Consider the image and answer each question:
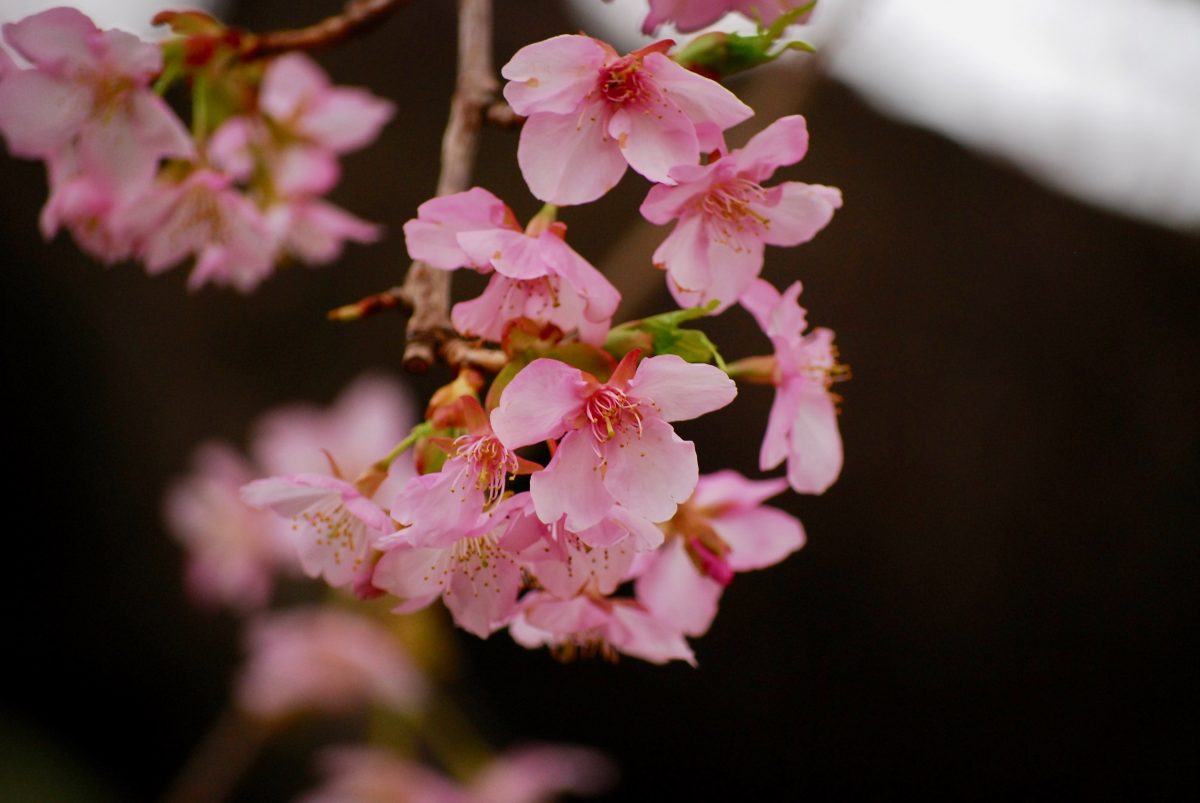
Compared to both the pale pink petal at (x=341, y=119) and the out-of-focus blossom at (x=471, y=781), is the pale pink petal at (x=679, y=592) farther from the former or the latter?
the out-of-focus blossom at (x=471, y=781)

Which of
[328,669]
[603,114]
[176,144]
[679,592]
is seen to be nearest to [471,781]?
[328,669]

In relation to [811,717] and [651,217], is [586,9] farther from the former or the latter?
[811,717]

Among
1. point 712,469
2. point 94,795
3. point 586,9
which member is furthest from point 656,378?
point 94,795

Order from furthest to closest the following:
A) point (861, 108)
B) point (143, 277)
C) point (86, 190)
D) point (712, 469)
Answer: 1. point (143, 277)
2. point (861, 108)
3. point (712, 469)
4. point (86, 190)

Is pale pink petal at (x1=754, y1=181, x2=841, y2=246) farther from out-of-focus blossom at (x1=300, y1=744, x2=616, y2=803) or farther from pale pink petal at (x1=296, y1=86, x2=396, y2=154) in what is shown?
out-of-focus blossom at (x1=300, y1=744, x2=616, y2=803)

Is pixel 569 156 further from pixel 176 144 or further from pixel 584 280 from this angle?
Answer: pixel 176 144

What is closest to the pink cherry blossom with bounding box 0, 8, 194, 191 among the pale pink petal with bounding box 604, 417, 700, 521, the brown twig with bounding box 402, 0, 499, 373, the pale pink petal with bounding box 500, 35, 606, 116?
the brown twig with bounding box 402, 0, 499, 373

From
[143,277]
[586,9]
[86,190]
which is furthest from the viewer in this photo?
[143,277]
